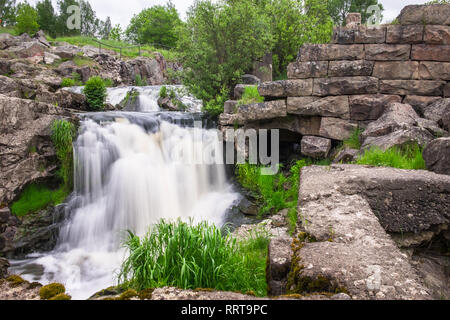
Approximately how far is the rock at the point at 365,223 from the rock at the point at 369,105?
3.18 meters

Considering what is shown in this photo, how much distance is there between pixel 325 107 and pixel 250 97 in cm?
249

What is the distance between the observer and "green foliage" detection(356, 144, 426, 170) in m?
4.49

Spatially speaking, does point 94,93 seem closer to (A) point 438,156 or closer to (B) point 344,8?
(A) point 438,156

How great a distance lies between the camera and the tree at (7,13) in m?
37.2

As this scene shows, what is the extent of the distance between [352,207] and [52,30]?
4721 cm

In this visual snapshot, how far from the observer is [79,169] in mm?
7297

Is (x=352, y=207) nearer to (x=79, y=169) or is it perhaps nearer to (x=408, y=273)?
(x=408, y=273)

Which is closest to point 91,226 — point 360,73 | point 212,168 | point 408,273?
point 212,168

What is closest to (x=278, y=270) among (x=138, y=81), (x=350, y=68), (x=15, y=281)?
(x=15, y=281)

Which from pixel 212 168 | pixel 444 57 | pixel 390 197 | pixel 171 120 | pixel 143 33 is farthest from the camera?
pixel 143 33

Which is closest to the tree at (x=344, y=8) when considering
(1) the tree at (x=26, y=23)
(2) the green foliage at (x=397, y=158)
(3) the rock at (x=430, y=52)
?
(3) the rock at (x=430, y=52)

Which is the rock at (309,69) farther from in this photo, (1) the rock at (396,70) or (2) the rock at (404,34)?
(2) the rock at (404,34)

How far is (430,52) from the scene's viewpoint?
669cm

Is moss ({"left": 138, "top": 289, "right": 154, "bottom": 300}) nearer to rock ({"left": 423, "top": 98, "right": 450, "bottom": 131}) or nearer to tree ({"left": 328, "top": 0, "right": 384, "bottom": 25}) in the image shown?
rock ({"left": 423, "top": 98, "right": 450, "bottom": 131})
